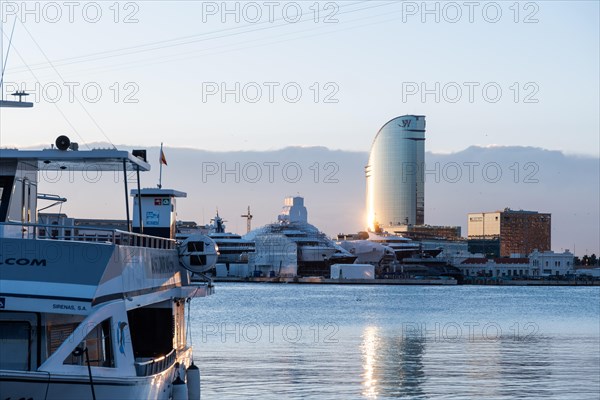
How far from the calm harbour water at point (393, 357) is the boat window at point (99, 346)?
16827mm

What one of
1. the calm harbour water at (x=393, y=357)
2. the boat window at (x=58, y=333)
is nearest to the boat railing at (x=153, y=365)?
the boat window at (x=58, y=333)

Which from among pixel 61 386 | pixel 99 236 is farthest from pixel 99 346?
pixel 99 236

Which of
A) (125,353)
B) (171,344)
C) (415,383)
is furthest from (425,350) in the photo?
(125,353)

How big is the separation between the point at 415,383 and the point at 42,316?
80.5ft

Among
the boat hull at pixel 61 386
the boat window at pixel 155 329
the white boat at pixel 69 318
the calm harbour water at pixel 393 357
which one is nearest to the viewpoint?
the boat hull at pixel 61 386

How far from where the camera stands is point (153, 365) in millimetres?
17453

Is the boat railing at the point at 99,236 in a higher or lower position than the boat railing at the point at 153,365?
higher

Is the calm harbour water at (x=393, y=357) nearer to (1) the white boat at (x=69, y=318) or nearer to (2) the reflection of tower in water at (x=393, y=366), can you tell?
(2) the reflection of tower in water at (x=393, y=366)

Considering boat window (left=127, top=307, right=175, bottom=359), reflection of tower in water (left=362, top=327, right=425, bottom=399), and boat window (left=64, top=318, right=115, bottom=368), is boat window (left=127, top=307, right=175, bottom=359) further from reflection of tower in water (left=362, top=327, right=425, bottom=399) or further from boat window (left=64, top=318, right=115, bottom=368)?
reflection of tower in water (left=362, top=327, right=425, bottom=399)

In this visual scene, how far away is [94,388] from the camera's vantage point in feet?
45.9

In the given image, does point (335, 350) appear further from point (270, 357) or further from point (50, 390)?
point (50, 390)

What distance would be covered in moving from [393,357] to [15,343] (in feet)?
115

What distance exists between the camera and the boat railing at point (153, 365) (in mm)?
16472

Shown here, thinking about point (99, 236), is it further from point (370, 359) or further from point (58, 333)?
point (370, 359)
